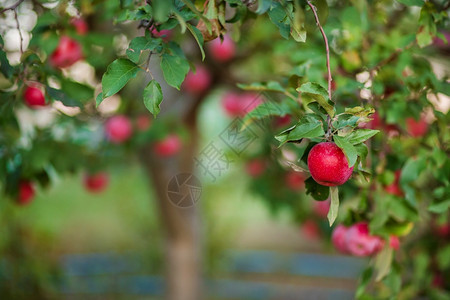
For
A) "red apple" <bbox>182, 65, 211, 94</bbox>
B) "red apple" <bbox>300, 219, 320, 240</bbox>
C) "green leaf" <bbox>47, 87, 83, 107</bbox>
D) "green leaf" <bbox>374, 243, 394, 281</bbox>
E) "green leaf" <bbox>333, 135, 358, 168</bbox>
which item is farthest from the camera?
"red apple" <bbox>300, 219, 320, 240</bbox>

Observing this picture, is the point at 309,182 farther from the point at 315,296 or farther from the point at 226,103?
the point at 315,296

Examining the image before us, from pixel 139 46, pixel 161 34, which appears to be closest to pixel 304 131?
pixel 139 46

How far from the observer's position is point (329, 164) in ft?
2.43

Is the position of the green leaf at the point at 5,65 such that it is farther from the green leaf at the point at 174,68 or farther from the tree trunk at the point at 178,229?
the tree trunk at the point at 178,229

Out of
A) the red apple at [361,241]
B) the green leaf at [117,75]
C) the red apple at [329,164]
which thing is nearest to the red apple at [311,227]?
the red apple at [361,241]

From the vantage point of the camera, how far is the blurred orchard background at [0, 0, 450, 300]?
0.83 metres

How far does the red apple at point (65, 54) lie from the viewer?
4.82ft

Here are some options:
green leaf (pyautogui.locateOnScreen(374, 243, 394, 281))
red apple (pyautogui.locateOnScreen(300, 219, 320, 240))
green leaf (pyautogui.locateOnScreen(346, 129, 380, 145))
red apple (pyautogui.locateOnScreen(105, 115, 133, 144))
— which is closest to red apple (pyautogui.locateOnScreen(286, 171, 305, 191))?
red apple (pyautogui.locateOnScreen(300, 219, 320, 240))

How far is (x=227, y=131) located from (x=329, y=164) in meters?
0.67

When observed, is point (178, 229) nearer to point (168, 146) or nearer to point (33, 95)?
point (168, 146)

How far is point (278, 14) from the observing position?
2.48ft

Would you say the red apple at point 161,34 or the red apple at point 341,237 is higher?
the red apple at point 161,34

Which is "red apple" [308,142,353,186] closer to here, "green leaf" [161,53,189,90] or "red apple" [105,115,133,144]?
"green leaf" [161,53,189,90]

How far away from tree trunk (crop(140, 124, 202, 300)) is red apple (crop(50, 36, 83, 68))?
70cm
